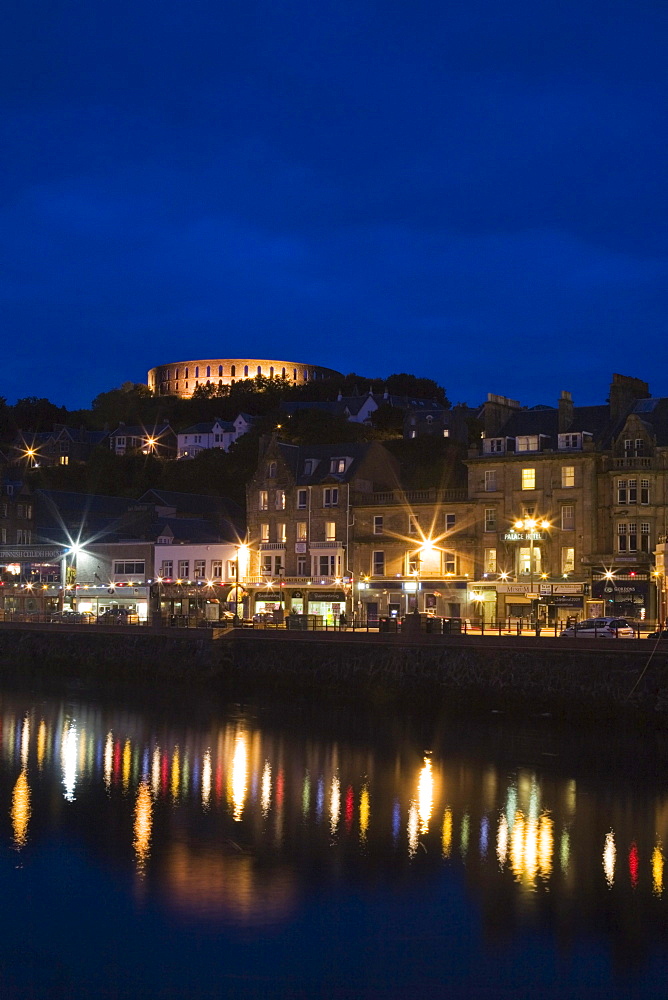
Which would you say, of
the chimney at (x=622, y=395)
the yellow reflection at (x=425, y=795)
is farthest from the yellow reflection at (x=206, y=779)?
the chimney at (x=622, y=395)

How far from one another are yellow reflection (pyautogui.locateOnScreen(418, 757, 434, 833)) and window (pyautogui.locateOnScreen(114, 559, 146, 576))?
48.7 metres

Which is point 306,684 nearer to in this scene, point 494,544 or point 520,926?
point 494,544

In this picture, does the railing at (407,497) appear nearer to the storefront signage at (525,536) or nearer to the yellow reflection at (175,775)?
the storefront signage at (525,536)

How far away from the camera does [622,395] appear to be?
2872 inches

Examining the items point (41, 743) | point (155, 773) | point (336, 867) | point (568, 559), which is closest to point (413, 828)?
point (336, 867)

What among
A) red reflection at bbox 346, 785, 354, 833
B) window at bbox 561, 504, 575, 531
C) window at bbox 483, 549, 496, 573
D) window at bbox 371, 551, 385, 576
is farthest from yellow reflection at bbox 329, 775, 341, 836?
window at bbox 371, 551, 385, 576

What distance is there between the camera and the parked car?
5238 cm

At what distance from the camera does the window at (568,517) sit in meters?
70.0

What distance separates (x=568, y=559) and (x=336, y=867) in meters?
42.2

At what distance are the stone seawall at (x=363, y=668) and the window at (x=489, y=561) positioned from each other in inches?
630

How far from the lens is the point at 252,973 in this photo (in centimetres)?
2377

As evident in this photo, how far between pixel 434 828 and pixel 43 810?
11.7 metres

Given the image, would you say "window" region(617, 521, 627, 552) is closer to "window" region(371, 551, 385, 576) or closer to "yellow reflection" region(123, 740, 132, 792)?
"window" region(371, 551, 385, 576)

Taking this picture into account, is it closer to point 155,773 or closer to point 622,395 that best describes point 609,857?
point 155,773
